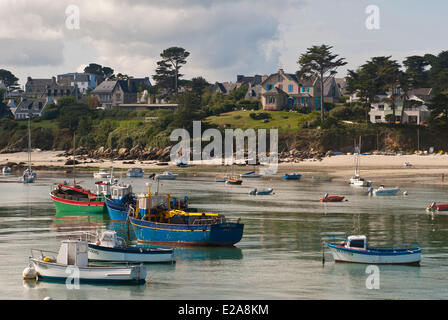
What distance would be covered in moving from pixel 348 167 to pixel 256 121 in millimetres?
35026

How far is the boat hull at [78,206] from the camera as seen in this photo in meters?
70.6

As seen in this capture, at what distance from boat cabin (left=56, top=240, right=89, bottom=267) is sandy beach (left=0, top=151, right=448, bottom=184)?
236 feet

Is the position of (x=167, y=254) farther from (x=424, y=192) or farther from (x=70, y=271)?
(x=424, y=192)

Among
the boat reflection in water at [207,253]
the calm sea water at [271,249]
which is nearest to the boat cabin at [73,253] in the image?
the calm sea water at [271,249]

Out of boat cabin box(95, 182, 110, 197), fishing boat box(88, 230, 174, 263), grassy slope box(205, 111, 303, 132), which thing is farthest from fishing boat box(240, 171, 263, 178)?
fishing boat box(88, 230, 174, 263)

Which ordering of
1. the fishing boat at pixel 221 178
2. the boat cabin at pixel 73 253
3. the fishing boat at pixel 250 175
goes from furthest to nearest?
the fishing boat at pixel 250 175
the fishing boat at pixel 221 178
the boat cabin at pixel 73 253

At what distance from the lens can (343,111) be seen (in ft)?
484

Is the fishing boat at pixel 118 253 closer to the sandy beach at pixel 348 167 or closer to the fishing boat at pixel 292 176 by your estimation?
the sandy beach at pixel 348 167

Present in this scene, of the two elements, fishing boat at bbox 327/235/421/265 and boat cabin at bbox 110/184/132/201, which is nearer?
fishing boat at bbox 327/235/421/265

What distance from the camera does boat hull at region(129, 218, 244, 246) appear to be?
4897 cm

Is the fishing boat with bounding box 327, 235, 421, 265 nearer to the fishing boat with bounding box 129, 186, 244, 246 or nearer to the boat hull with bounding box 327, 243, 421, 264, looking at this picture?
the boat hull with bounding box 327, 243, 421, 264

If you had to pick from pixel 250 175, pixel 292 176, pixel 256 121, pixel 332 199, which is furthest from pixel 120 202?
pixel 256 121

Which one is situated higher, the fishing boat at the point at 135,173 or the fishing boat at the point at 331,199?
the fishing boat at the point at 135,173

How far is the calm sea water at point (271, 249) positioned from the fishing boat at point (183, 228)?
1.10 metres
